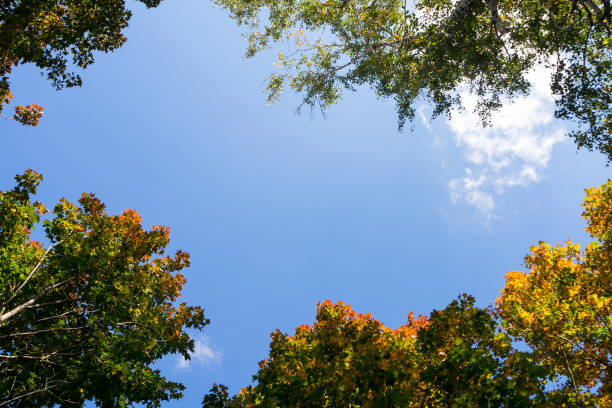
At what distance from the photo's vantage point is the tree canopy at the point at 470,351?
5.37 meters

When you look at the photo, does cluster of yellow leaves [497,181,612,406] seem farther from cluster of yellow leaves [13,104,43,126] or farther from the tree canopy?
cluster of yellow leaves [13,104,43,126]

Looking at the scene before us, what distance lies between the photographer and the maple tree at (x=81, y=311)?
31.8 feet

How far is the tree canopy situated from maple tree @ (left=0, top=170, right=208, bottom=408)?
2.78m

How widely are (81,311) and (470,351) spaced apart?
12.3m

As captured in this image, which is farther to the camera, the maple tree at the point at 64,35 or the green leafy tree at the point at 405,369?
the maple tree at the point at 64,35

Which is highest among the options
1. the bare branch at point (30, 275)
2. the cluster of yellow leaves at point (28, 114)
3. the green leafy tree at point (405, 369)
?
the cluster of yellow leaves at point (28, 114)

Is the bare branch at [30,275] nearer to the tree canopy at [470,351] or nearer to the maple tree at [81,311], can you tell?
the maple tree at [81,311]

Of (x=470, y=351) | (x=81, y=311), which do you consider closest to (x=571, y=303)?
(x=470, y=351)

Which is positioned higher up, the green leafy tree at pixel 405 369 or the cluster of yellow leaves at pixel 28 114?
the cluster of yellow leaves at pixel 28 114

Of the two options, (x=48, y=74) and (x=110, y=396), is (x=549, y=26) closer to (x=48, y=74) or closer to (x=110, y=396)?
(x=48, y=74)

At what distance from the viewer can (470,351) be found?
554 centimetres

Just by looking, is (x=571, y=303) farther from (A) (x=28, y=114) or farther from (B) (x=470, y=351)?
(A) (x=28, y=114)

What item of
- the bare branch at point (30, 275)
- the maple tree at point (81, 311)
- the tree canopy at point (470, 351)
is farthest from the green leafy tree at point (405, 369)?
the bare branch at point (30, 275)

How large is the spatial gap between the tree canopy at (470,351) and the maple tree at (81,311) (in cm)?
278
